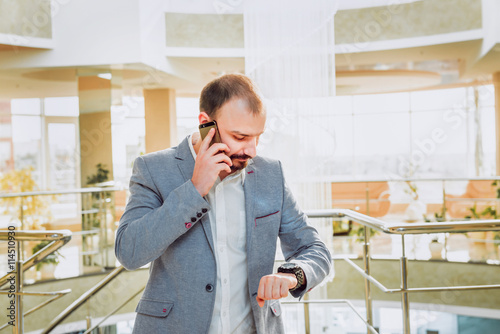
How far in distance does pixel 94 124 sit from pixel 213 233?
23.7 ft

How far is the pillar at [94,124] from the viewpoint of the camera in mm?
7816

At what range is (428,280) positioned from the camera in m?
6.35

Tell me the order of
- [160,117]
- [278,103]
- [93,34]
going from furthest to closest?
1. [160,117]
2. [93,34]
3. [278,103]

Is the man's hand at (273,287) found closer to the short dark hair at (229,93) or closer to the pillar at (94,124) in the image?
the short dark hair at (229,93)

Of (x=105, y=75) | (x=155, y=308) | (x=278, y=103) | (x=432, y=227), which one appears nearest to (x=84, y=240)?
(x=105, y=75)

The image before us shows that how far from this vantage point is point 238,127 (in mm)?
1126

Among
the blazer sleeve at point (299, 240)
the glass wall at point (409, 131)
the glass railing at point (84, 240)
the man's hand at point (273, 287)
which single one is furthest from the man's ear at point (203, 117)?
the glass wall at point (409, 131)

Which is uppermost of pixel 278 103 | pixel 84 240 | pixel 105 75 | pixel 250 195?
pixel 105 75

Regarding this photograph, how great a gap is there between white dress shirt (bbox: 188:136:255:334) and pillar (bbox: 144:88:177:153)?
915 cm

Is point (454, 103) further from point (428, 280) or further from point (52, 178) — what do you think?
point (52, 178)

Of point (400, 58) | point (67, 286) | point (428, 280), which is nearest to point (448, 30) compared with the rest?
point (400, 58)

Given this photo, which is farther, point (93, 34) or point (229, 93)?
point (93, 34)

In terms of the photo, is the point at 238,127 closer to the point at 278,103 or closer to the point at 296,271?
the point at 296,271

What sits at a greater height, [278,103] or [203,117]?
[278,103]
